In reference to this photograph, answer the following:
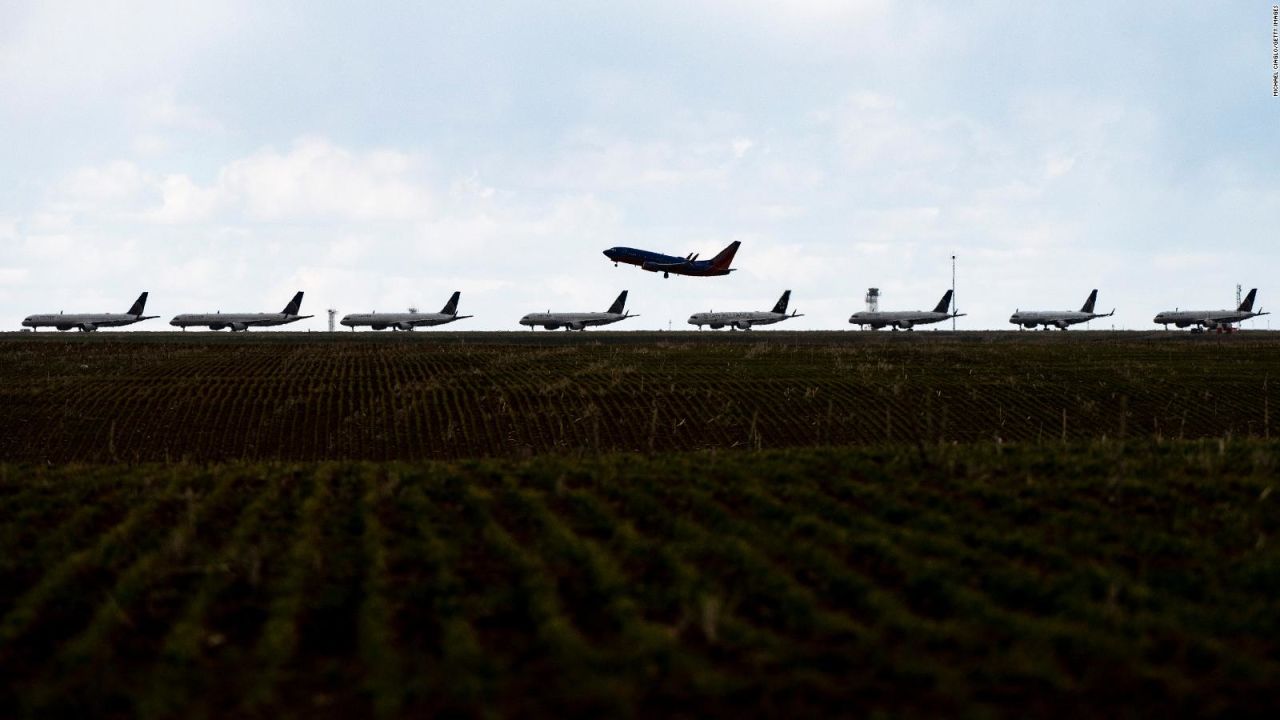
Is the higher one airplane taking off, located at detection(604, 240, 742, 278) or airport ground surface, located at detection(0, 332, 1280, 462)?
airplane taking off, located at detection(604, 240, 742, 278)

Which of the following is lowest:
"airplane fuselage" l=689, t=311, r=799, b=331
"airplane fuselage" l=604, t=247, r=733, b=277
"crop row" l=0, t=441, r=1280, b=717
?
"crop row" l=0, t=441, r=1280, b=717

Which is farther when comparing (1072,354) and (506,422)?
(1072,354)

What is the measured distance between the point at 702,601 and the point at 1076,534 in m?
5.73

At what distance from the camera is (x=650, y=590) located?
11.8 meters

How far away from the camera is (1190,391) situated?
41.7m

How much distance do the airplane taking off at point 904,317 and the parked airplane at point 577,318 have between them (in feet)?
84.5

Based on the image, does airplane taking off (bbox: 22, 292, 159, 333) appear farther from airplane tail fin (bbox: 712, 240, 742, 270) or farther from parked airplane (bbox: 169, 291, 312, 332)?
airplane tail fin (bbox: 712, 240, 742, 270)

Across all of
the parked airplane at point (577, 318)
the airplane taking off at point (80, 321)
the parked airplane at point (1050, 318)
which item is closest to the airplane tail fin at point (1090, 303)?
the parked airplane at point (1050, 318)

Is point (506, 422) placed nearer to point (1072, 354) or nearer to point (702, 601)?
point (702, 601)

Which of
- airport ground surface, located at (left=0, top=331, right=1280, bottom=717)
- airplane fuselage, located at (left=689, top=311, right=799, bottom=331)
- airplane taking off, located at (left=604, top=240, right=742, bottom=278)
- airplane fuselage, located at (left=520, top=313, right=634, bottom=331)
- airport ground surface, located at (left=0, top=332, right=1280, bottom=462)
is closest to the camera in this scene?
airport ground surface, located at (left=0, top=331, right=1280, bottom=717)

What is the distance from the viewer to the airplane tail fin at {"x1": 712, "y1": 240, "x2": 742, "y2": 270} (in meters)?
Answer: 101

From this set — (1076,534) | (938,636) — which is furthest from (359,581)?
(1076,534)

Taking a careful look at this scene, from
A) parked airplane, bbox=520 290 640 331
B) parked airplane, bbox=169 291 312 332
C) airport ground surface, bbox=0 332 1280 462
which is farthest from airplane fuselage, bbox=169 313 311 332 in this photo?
airport ground surface, bbox=0 332 1280 462

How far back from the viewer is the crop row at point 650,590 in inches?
353
